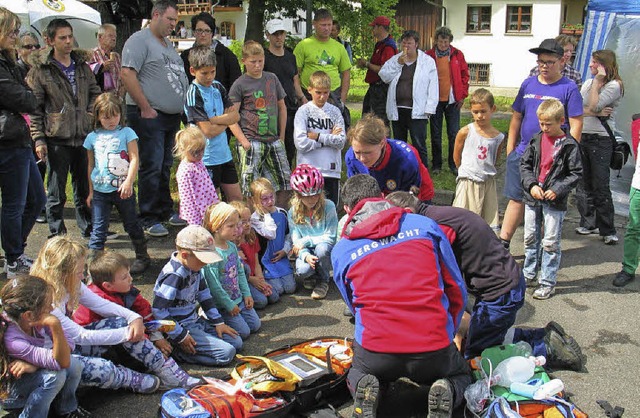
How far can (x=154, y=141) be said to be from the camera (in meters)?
6.52

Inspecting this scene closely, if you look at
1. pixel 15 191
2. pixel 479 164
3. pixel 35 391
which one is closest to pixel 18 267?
pixel 15 191

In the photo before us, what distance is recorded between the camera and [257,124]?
6.54 metres

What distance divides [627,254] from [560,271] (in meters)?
0.64

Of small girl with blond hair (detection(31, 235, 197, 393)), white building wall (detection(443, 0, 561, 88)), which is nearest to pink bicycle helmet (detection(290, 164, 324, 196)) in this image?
small girl with blond hair (detection(31, 235, 197, 393))

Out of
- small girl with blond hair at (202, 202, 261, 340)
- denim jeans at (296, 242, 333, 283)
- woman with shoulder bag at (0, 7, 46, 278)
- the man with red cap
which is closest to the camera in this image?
small girl with blond hair at (202, 202, 261, 340)

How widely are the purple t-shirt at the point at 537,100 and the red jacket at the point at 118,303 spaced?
3.70 metres

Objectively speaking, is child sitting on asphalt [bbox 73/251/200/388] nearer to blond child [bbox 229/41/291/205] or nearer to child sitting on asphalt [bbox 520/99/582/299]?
blond child [bbox 229/41/291/205]

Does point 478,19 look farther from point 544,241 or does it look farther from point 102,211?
point 102,211

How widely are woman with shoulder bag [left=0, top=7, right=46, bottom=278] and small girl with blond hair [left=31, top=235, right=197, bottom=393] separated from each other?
175 centimetres

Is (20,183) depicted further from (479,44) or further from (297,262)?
(479,44)

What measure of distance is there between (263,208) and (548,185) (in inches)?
96.4

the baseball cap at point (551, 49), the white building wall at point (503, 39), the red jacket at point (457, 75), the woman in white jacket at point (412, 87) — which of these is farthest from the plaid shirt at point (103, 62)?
the white building wall at point (503, 39)

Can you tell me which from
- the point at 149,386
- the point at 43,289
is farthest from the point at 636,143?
the point at 43,289

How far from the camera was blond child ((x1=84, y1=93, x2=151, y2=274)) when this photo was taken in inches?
218
